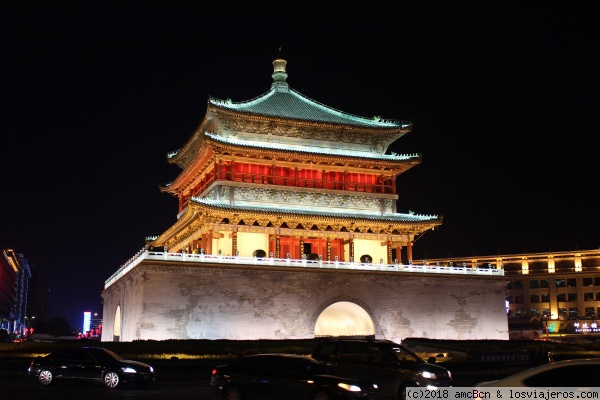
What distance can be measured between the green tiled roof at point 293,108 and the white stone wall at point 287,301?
446 inches

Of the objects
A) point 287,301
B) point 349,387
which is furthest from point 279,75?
point 349,387


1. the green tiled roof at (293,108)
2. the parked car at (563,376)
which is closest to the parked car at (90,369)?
the parked car at (563,376)

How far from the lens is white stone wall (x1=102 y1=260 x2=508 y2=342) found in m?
37.8

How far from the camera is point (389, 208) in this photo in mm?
46969

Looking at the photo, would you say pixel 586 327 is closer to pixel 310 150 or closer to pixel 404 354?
pixel 310 150

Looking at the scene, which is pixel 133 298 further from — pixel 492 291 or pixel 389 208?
pixel 492 291

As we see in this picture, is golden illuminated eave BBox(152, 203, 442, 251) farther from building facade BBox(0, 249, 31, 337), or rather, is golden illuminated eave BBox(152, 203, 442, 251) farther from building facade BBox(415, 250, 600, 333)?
building facade BBox(0, 249, 31, 337)

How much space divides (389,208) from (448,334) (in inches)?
376

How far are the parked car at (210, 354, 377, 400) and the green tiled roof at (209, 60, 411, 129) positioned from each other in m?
29.7

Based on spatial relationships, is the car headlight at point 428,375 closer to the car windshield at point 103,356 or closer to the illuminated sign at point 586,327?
the car windshield at point 103,356

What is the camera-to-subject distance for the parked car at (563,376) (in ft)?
35.0

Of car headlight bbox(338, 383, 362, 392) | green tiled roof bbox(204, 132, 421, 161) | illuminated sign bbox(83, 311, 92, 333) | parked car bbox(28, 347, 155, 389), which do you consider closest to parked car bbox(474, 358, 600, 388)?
car headlight bbox(338, 383, 362, 392)

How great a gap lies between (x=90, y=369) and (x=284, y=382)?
7766mm

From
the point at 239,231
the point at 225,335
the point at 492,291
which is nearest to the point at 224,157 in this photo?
the point at 239,231
